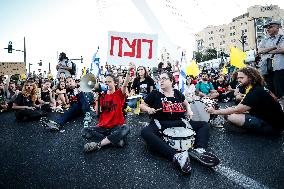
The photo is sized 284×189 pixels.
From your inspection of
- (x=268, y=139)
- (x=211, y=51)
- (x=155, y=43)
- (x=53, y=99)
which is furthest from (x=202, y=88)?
(x=211, y=51)

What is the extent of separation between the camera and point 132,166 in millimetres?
3787

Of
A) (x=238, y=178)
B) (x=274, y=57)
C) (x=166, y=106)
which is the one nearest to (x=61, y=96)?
(x=166, y=106)

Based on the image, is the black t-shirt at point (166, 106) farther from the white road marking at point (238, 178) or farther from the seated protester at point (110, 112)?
the white road marking at point (238, 178)

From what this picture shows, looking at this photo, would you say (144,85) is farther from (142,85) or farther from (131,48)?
(131,48)

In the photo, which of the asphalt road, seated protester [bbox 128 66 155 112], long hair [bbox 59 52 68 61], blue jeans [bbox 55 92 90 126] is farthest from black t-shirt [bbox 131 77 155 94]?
the asphalt road

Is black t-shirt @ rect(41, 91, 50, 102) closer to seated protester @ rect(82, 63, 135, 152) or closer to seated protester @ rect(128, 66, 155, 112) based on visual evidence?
seated protester @ rect(128, 66, 155, 112)

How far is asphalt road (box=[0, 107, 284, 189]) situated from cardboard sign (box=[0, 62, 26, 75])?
84.5ft

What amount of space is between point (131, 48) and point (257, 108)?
2861 millimetres

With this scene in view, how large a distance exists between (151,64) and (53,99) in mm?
5936

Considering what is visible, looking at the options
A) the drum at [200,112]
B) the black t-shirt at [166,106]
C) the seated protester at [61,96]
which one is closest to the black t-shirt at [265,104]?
the drum at [200,112]

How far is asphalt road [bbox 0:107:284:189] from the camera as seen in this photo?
3139 mm

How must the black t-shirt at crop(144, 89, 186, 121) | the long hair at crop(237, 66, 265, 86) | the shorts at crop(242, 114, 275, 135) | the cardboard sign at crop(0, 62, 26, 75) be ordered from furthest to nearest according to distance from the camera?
the cardboard sign at crop(0, 62, 26, 75) < the shorts at crop(242, 114, 275, 135) < the long hair at crop(237, 66, 265, 86) < the black t-shirt at crop(144, 89, 186, 121)

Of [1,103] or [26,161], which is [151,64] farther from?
[1,103]

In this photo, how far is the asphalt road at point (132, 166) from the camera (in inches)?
124
